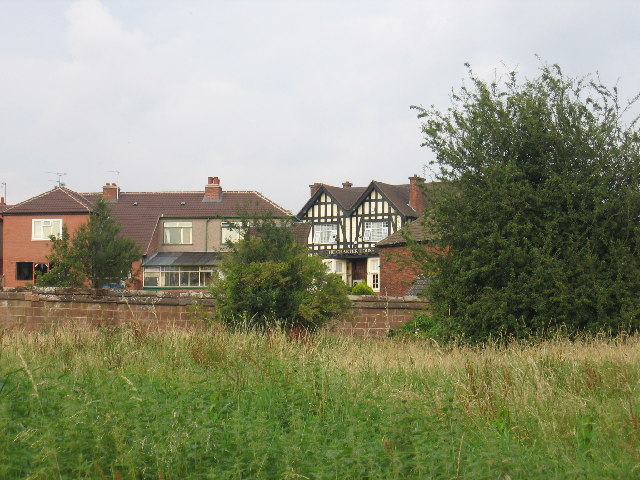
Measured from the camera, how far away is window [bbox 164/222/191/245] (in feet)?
164

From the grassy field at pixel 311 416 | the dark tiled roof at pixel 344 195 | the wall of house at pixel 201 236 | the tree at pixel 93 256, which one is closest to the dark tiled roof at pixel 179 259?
the wall of house at pixel 201 236

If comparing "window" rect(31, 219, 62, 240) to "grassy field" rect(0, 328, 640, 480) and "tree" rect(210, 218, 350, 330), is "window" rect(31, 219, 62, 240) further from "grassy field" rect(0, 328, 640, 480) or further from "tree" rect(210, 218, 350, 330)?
"grassy field" rect(0, 328, 640, 480)

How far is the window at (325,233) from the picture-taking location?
5219 centimetres

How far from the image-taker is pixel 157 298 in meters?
16.8

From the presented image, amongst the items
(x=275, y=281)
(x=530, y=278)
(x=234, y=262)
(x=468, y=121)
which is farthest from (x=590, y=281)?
(x=234, y=262)

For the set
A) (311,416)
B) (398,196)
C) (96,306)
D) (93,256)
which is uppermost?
(398,196)

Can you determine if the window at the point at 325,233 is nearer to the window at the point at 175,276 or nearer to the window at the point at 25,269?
the window at the point at 175,276

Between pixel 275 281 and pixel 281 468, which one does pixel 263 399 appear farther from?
pixel 275 281

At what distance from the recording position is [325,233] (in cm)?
5262

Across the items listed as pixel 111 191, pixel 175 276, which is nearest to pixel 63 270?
pixel 175 276

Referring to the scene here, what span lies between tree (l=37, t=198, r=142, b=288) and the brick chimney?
16.2m

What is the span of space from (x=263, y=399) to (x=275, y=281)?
713 centimetres

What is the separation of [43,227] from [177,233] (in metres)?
8.28

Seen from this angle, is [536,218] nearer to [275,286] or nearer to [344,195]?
[275,286]
